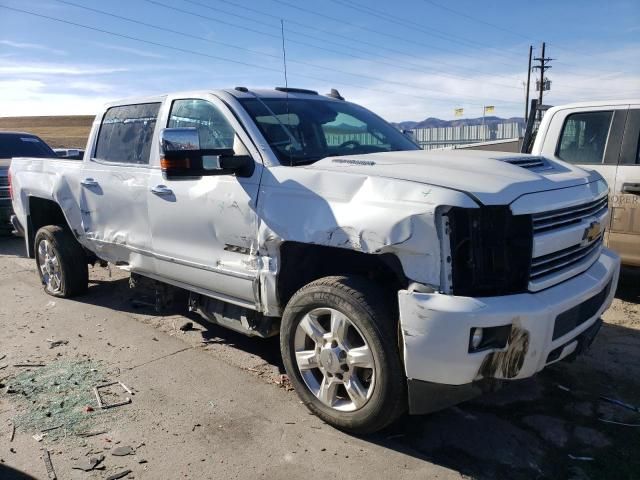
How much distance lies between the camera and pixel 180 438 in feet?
10.3

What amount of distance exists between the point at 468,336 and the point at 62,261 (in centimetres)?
461

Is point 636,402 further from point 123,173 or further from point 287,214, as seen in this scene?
point 123,173

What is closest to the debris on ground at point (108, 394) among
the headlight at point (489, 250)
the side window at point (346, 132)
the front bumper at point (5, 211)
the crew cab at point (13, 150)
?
the side window at point (346, 132)

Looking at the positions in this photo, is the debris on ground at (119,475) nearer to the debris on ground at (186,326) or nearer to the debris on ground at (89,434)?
the debris on ground at (89,434)

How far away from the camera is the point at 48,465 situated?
2.91m

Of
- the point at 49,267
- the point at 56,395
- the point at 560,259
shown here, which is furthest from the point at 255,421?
the point at 49,267

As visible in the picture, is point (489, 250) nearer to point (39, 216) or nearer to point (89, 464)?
point (89, 464)

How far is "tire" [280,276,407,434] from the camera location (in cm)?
285

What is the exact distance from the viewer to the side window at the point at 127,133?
462cm

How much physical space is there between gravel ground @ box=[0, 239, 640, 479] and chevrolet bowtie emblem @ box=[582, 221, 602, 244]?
1.05 meters

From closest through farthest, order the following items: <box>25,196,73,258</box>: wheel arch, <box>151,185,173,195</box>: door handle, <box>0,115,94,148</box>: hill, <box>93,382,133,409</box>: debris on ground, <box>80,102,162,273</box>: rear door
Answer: <box>93,382,133,409</box>: debris on ground → <box>151,185,173,195</box>: door handle → <box>80,102,162,273</box>: rear door → <box>25,196,73,258</box>: wheel arch → <box>0,115,94,148</box>: hill

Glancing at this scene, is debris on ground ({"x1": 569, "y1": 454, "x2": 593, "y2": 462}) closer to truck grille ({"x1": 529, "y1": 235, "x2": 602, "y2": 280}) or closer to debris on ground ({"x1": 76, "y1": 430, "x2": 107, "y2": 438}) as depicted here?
truck grille ({"x1": 529, "y1": 235, "x2": 602, "y2": 280})

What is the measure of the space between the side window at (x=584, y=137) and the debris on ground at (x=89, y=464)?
497 centimetres

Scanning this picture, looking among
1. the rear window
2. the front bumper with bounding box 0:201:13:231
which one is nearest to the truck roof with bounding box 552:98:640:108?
the front bumper with bounding box 0:201:13:231
